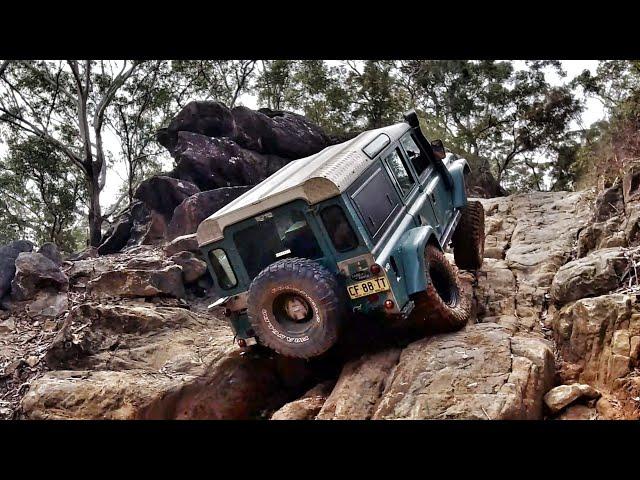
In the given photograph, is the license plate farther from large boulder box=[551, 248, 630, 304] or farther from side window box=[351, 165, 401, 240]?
large boulder box=[551, 248, 630, 304]

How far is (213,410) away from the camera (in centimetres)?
492

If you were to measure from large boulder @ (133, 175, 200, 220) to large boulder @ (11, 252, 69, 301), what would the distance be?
3.51 meters

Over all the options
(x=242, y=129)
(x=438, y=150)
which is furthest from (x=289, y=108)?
(x=438, y=150)

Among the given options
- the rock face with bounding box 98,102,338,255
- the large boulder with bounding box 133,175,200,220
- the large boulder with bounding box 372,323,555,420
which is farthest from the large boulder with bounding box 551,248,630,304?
the large boulder with bounding box 133,175,200,220

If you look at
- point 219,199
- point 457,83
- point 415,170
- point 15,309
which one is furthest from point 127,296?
point 457,83

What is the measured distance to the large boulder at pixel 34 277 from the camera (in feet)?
25.4

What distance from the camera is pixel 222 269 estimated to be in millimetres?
5070

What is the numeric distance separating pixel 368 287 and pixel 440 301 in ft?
2.36

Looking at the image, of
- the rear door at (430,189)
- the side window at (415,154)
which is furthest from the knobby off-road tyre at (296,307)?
the side window at (415,154)

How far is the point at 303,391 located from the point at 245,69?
16.4 meters

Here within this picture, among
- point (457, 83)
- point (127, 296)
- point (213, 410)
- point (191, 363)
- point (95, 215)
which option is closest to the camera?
point (213, 410)

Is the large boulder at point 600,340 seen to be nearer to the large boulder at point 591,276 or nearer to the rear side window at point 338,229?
the large boulder at point 591,276

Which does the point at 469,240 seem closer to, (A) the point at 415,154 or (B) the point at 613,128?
(A) the point at 415,154
